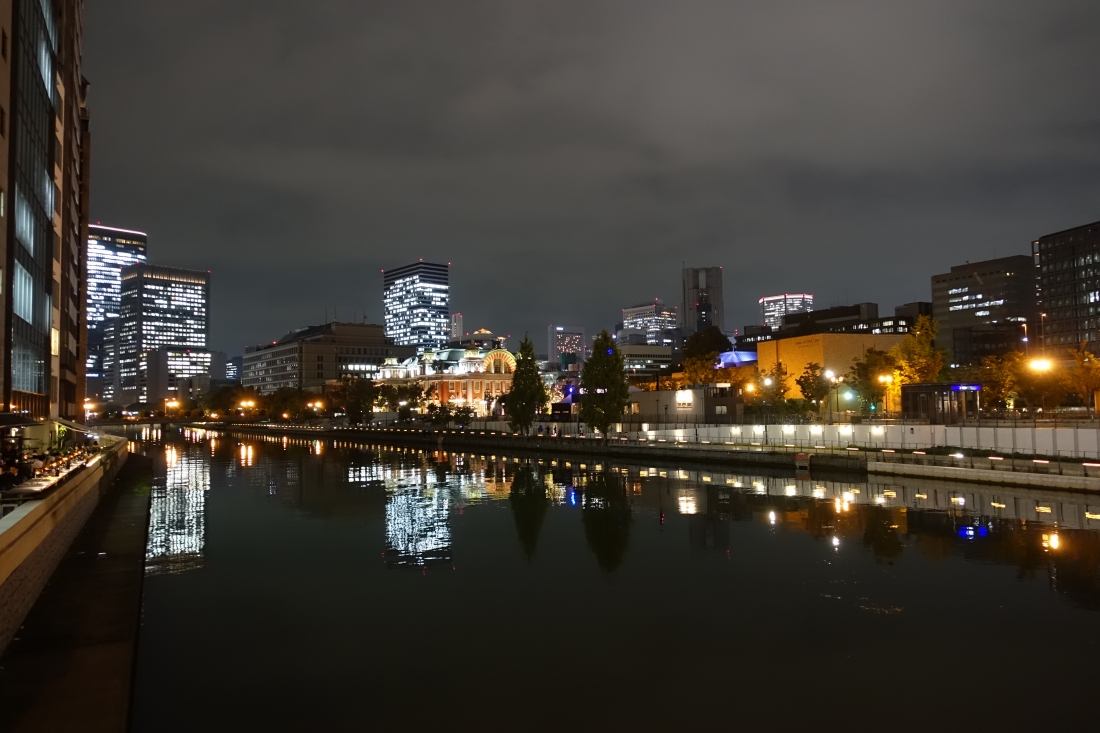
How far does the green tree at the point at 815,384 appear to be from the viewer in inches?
3204

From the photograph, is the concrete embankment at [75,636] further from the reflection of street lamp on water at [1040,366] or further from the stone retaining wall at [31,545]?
the reflection of street lamp on water at [1040,366]

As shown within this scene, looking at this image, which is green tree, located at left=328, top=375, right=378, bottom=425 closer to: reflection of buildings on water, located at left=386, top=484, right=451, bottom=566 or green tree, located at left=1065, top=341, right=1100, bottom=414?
reflection of buildings on water, located at left=386, top=484, right=451, bottom=566

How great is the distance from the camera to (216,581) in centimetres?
2411

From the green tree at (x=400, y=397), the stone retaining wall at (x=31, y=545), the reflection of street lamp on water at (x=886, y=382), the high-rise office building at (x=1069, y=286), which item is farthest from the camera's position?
the high-rise office building at (x=1069, y=286)

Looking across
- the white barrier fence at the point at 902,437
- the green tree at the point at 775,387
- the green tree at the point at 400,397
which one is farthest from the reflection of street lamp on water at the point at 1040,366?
the green tree at the point at 400,397

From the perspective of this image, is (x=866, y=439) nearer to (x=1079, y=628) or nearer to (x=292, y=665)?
(x=1079, y=628)

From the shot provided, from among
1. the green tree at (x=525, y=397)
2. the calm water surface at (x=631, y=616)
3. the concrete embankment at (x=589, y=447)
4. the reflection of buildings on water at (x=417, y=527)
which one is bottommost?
the calm water surface at (x=631, y=616)

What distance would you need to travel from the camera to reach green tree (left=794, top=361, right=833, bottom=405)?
81.4 m

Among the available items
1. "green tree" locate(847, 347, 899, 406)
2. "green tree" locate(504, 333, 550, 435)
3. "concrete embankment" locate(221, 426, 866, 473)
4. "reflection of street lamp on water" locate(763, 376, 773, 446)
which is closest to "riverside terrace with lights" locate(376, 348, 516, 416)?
"concrete embankment" locate(221, 426, 866, 473)

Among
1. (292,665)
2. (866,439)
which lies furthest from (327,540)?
(866,439)

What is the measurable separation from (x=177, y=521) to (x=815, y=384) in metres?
65.6

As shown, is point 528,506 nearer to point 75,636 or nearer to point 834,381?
point 75,636

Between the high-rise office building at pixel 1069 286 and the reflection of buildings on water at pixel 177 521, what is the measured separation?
554 ft

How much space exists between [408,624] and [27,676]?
814 cm
